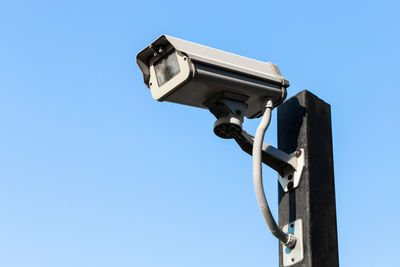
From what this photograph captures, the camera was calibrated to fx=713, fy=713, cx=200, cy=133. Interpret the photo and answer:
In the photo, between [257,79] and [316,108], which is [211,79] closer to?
[257,79]

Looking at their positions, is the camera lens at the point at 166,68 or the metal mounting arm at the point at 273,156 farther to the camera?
the metal mounting arm at the point at 273,156

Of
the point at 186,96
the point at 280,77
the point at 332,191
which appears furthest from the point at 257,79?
the point at 332,191

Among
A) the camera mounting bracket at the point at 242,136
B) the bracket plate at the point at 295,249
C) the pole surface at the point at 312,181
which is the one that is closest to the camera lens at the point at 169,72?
the camera mounting bracket at the point at 242,136

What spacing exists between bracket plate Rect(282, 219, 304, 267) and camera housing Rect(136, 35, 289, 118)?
546mm

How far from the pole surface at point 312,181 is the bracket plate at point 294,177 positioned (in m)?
0.02

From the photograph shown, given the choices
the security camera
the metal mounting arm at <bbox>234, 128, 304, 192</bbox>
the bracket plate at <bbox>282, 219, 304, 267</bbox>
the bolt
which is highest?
the security camera

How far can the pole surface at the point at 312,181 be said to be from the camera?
2.98m

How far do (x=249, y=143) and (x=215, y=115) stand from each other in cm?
20

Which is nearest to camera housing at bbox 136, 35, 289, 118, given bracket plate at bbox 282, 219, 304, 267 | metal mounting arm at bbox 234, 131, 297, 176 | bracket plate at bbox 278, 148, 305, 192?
metal mounting arm at bbox 234, 131, 297, 176

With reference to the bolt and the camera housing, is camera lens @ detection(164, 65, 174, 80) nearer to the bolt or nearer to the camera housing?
the camera housing

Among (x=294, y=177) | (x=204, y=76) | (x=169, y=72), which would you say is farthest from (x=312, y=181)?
(x=169, y=72)

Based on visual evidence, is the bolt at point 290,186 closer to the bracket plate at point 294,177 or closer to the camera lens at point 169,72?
the bracket plate at point 294,177

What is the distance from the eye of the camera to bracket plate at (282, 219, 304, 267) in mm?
2965

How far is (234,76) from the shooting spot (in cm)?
308
